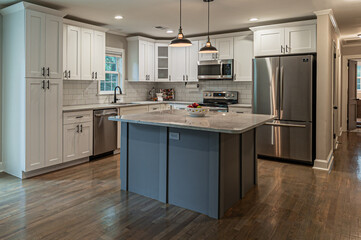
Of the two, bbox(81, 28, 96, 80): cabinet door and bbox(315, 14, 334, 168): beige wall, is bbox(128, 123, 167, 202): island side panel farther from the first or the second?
bbox(315, 14, 334, 168): beige wall

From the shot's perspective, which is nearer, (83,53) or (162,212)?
(162,212)

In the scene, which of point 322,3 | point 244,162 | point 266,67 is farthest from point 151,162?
point 322,3

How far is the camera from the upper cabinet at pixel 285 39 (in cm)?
472

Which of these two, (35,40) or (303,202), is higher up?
(35,40)

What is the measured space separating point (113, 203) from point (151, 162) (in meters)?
0.61

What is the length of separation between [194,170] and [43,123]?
8.19 ft

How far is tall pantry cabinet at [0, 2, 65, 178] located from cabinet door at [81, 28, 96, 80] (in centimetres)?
71

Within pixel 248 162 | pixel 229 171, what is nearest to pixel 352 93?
pixel 248 162

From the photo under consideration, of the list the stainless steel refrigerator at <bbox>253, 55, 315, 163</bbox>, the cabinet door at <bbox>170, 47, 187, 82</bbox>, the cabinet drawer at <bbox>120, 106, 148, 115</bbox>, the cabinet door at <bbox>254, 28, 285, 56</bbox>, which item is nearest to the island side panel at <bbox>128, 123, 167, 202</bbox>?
the cabinet drawer at <bbox>120, 106, 148, 115</bbox>

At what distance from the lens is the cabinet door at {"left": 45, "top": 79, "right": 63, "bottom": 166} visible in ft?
13.8

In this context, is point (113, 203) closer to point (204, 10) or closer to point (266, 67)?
point (204, 10)

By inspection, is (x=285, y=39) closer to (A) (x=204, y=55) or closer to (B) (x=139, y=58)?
(A) (x=204, y=55)

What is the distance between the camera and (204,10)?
4.45 m

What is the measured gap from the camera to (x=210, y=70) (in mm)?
6156
